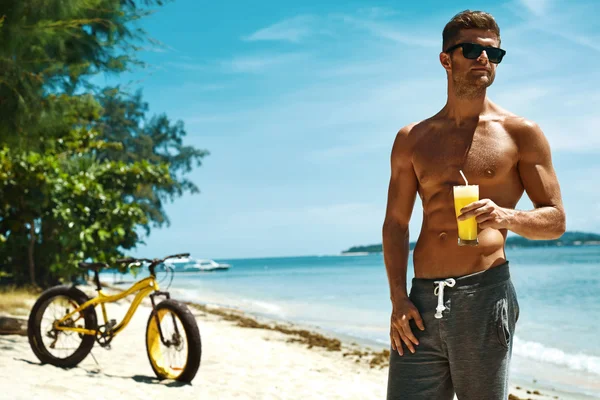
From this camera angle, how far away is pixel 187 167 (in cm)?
4462


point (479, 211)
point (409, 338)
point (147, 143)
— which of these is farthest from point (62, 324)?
point (147, 143)

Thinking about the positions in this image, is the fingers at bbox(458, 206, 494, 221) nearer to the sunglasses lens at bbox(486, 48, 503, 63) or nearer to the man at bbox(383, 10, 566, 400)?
the man at bbox(383, 10, 566, 400)

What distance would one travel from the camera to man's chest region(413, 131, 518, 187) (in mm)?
2900

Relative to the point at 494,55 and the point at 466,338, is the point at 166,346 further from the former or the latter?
the point at 494,55

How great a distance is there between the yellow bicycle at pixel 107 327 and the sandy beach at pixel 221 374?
0.18 meters

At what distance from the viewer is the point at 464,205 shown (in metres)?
2.68

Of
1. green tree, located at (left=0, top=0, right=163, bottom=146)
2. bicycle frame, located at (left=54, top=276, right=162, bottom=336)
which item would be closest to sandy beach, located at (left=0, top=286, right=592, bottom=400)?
bicycle frame, located at (left=54, top=276, right=162, bottom=336)

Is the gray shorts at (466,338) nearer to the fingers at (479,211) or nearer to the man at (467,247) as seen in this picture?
the man at (467,247)

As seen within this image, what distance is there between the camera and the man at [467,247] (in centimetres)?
282

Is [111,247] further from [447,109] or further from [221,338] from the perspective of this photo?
[447,109]

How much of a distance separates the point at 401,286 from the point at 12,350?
659cm

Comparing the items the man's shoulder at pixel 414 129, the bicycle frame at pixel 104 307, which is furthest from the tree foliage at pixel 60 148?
the man's shoulder at pixel 414 129

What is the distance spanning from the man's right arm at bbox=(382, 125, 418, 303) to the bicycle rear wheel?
5246mm

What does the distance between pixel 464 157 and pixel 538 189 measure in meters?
0.32
